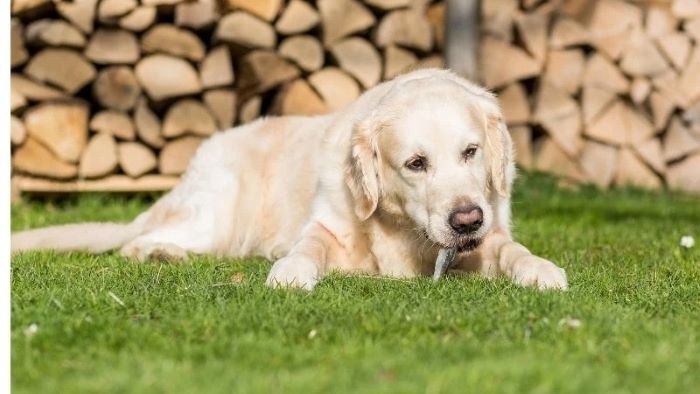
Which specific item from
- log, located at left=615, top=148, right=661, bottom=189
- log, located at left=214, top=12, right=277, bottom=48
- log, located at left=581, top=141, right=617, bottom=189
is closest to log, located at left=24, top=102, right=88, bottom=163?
log, located at left=214, top=12, right=277, bottom=48

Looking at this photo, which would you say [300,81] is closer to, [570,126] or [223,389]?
[570,126]

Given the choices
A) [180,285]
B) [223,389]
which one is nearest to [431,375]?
[223,389]

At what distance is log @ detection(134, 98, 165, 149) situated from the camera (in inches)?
→ 314

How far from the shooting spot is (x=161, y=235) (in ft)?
17.8

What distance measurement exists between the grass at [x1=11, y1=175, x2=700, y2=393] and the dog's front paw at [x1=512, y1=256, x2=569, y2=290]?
8 centimetres

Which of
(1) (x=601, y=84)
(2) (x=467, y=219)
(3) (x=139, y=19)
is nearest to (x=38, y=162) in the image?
(3) (x=139, y=19)

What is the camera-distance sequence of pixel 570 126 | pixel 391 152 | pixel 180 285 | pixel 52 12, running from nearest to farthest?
pixel 180 285 → pixel 391 152 → pixel 52 12 → pixel 570 126

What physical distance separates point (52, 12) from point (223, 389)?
5.71 meters

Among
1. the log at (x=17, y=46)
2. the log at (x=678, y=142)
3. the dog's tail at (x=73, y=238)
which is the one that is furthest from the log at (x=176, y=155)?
the log at (x=678, y=142)

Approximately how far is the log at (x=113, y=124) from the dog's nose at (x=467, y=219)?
168 inches

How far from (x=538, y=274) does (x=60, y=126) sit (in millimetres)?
4503

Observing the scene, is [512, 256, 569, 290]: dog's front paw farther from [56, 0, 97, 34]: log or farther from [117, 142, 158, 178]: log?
[56, 0, 97, 34]: log

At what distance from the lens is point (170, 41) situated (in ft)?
25.8

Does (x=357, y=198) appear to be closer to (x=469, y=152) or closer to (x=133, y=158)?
(x=469, y=152)
